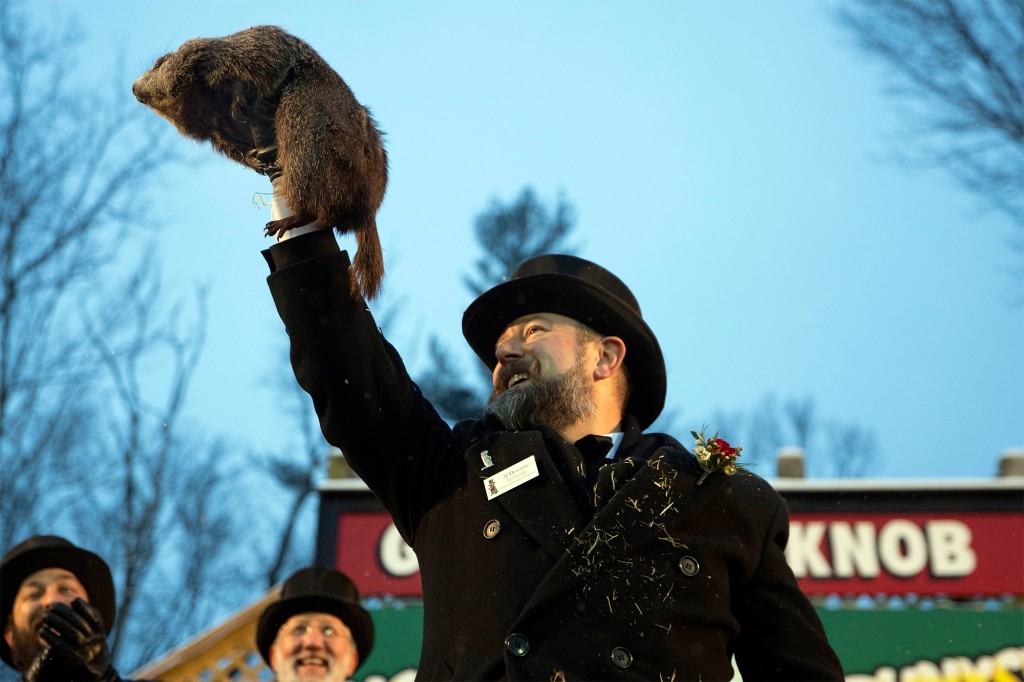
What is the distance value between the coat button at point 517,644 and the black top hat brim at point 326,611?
9.84 ft

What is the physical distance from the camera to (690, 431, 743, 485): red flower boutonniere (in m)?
3.20

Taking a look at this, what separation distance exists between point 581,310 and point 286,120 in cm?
116

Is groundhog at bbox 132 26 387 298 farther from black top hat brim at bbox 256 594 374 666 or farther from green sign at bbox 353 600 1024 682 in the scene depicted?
green sign at bbox 353 600 1024 682

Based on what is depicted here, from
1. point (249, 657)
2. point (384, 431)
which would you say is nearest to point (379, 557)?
point (249, 657)

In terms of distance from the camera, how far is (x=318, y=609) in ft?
18.8

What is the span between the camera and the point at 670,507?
308 centimetres


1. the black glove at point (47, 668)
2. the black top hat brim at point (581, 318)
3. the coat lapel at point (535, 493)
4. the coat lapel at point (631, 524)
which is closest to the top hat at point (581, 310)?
the black top hat brim at point (581, 318)

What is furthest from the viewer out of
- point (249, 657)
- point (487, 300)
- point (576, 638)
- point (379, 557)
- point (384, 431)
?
point (379, 557)

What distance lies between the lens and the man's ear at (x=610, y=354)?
3.76 meters

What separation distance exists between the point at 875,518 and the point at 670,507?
6242 millimetres

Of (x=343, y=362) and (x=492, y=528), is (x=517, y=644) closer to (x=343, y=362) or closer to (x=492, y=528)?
(x=492, y=528)

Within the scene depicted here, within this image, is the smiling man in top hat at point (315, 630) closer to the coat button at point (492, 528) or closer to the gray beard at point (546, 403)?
the gray beard at point (546, 403)

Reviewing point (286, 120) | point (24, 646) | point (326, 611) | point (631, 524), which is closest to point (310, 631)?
point (326, 611)

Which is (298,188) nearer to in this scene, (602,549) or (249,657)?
(602,549)
